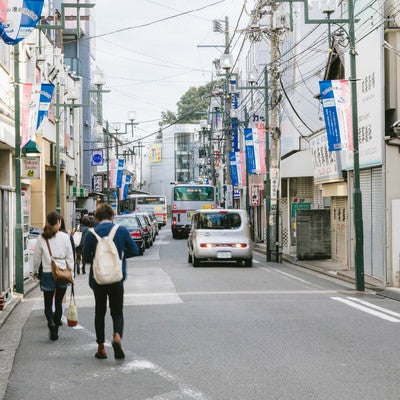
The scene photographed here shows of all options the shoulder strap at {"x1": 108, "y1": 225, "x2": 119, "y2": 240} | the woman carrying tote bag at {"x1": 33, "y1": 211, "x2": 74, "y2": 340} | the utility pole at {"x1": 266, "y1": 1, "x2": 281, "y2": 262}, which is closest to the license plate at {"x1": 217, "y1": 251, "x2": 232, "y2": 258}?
the utility pole at {"x1": 266, "y1": 1, "x2": 281, "y2": 262}

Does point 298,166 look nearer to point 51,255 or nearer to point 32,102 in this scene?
point 32,102

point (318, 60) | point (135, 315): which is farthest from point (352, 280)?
point (318, 60)

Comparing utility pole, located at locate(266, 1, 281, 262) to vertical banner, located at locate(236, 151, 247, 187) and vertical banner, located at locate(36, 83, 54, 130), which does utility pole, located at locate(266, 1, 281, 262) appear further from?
vertical banner, located at locate(236, 151, 247, 187)

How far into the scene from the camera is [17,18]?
12328 mm

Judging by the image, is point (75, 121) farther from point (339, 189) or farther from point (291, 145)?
point (339, 189)

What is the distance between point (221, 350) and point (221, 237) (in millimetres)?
14497

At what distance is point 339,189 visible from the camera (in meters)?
23.9

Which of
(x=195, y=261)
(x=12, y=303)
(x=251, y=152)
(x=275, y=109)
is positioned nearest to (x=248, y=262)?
(x=195, y=261)

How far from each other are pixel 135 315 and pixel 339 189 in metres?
13.4

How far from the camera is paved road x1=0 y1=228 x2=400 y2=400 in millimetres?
6805

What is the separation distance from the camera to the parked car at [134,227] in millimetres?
31266

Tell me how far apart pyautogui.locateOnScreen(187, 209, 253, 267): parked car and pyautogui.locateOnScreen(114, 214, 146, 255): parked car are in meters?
7.63

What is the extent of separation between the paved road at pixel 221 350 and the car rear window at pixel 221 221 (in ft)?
25.9

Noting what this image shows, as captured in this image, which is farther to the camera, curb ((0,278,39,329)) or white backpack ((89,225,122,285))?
curb ((0,278,39,329))
